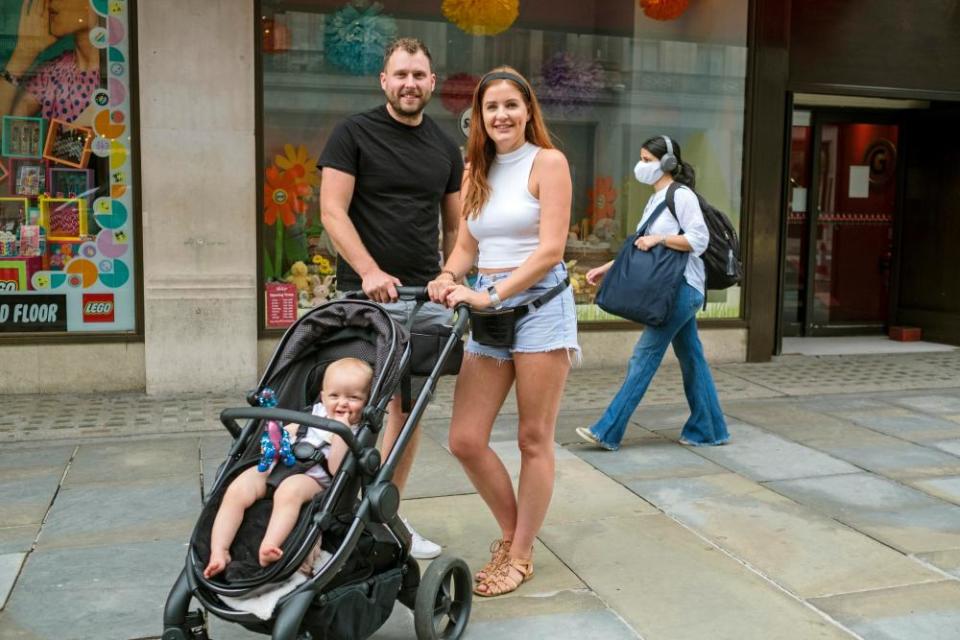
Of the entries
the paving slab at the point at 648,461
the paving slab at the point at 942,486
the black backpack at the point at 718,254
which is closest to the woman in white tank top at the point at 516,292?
the paving slab at the point at 648,461

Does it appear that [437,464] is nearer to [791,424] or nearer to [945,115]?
[791,424]

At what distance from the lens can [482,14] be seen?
892 centimetres

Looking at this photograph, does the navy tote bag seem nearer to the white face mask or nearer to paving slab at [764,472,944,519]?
the white face mask

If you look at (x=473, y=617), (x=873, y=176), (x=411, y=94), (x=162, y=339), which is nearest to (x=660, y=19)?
(x=873, y=176)

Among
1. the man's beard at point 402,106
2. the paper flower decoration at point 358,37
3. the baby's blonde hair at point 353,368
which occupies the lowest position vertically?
the baby's blonde hair at point 353,368

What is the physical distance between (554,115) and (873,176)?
428 centimetres

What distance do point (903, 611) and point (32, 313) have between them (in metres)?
6.57

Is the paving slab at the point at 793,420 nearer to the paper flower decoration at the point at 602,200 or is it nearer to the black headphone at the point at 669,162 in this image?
the black headphone at the point at 669,162

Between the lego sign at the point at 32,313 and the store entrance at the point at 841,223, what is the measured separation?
24.0ft

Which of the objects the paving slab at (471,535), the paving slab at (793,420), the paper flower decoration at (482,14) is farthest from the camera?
the paper flower decoration at (482,14)

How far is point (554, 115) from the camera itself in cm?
937

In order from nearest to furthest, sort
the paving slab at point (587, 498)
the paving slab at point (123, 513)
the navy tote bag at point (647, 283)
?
the paving slab at point (123, 513) → the paving slab at point (587, 498) → the navy tote bag at point (647, 283)

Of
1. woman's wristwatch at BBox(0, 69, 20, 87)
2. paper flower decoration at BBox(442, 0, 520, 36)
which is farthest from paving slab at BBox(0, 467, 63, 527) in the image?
paper flower decoration at BBox(442, 0, 520, 36)

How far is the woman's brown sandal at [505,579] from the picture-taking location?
407cm
